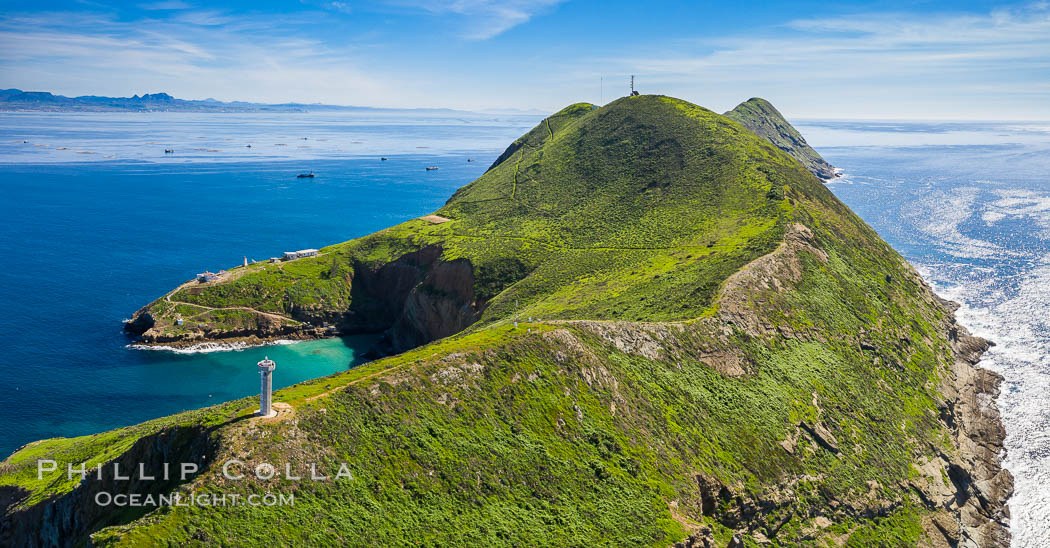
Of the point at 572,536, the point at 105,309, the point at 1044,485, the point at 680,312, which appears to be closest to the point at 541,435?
the point at 572,536

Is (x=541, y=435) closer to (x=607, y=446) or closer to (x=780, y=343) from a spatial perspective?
(x=607, y=446)

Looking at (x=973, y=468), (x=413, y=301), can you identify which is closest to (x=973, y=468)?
(x=973, y=468)

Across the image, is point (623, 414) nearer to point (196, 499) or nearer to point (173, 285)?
point (196, 499)

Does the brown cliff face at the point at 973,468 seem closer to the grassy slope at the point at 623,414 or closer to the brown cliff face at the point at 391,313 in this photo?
the grassy slope at the point at 623,414

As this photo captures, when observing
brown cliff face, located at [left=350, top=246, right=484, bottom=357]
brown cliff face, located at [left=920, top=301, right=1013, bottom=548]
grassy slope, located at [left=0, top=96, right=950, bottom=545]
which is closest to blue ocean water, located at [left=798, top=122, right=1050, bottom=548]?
brown cliff face, located at [left=920, top=301, right=1013, bottom=548]

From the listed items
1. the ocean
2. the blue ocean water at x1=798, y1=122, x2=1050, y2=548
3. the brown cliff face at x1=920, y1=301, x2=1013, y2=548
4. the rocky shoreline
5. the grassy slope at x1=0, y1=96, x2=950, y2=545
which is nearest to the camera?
the grassy slope at x1=0, y1=96, x2=950, y2=545

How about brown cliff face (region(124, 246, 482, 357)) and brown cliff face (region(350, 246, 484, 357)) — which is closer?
brown cliff face (region(124, 246, 482, 357))

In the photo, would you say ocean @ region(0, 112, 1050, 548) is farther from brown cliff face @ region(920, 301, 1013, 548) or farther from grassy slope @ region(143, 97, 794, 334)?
grassy slope @ region(143, 97, 794, 334)

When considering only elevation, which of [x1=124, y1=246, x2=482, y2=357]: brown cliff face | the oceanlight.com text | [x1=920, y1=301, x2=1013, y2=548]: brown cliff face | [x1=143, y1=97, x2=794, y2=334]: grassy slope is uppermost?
[x1=143, y1=97, x2=794, y2=334]: grassy slope
